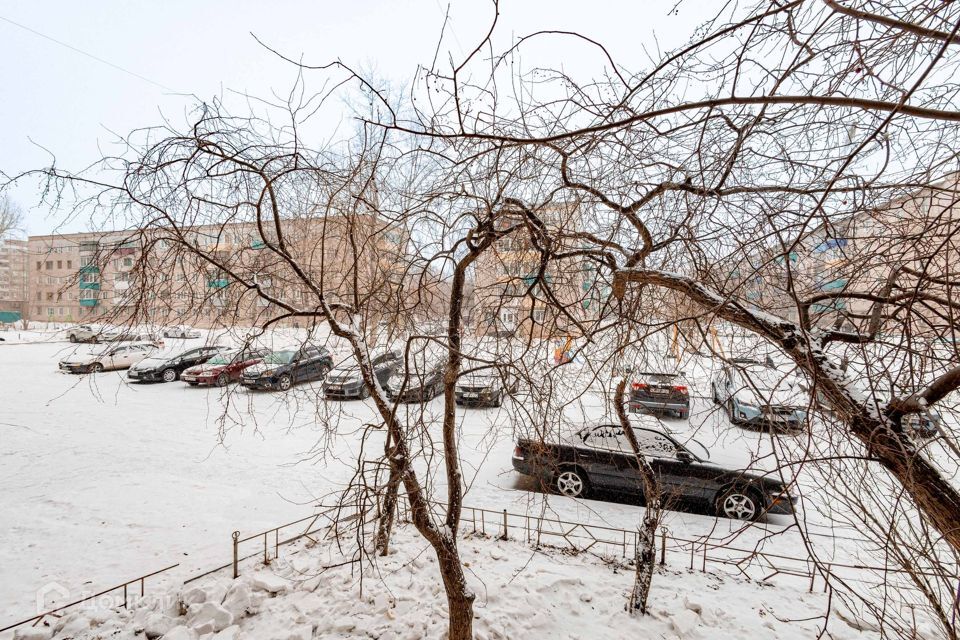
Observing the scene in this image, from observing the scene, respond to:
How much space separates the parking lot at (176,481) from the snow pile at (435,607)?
760 millimetres

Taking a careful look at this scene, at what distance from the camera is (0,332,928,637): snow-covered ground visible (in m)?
4.60

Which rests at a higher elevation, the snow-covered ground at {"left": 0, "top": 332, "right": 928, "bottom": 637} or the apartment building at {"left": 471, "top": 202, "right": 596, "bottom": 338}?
the apartment building at {"left": 471, "top": 202, "right": 596, "bottom": 338}

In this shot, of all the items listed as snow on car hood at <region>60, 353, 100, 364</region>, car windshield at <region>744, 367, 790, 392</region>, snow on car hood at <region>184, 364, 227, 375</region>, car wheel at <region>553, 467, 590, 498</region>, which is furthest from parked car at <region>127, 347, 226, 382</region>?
car windshield at <region>744, 367, 790, 392</region>

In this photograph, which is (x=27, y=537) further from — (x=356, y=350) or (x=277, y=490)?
(x=356, y=350)

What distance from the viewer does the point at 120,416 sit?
988 cm

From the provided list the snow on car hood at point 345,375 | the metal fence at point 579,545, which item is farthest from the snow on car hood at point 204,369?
the snow on car hood at point 345,375

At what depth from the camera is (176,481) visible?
271 inches

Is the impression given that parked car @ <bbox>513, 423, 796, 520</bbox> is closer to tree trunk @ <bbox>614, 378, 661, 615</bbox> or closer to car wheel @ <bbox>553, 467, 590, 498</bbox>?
car wheel @ <bbox>553, 467, 590, 498</bbox>

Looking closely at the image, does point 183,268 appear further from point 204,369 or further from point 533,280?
point 204,369

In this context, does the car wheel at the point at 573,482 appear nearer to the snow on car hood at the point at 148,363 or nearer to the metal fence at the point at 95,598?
the metal fence at the point at 95,598

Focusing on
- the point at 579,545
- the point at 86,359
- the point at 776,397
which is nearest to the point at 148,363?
the point at 86,359

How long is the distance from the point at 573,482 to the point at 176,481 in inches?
250

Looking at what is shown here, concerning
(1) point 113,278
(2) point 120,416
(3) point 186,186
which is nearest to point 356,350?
(3) point 186,186

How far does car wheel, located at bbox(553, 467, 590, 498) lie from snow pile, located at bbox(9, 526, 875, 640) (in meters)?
1.46
